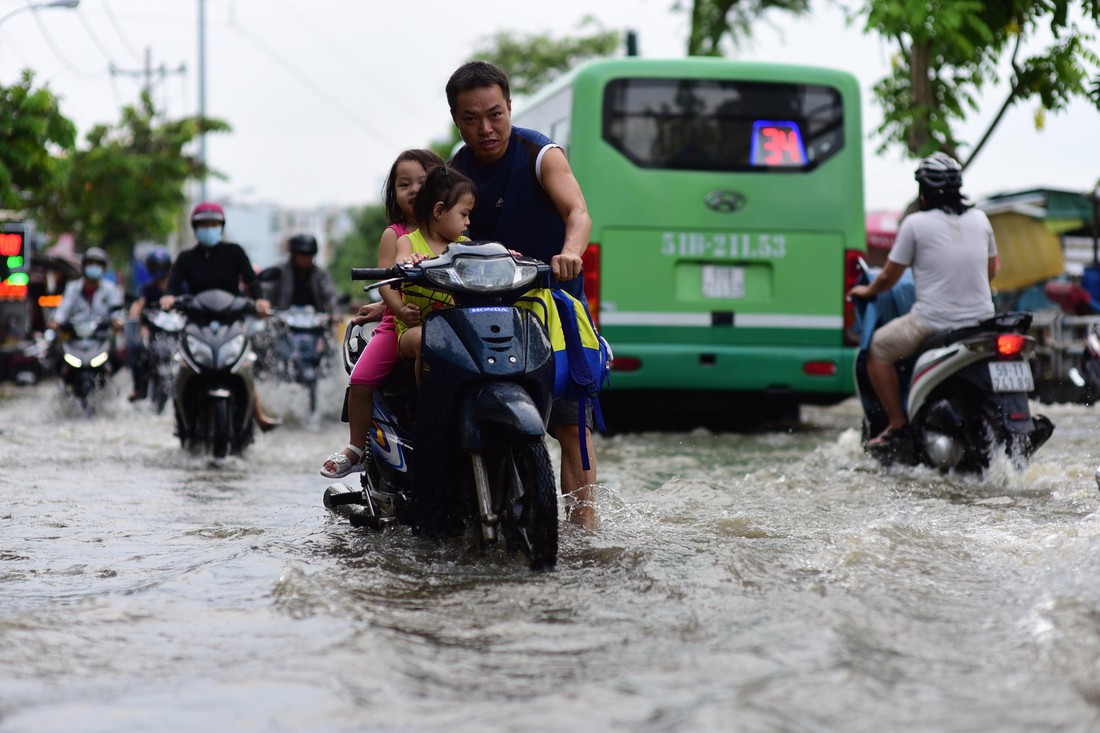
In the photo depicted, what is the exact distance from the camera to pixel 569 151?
12016mm

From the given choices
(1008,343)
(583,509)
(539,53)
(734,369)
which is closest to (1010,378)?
(1008,343)

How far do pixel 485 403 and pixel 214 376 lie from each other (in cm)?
520

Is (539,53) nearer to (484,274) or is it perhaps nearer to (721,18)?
(721,18)

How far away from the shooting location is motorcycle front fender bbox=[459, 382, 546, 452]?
4801mm

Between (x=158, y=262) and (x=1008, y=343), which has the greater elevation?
(x=158, y=262)

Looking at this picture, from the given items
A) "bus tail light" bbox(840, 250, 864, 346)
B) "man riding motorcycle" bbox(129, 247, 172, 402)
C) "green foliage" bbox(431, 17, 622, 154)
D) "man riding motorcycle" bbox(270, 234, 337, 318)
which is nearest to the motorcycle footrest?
"bus tail light" bbox(840, 250, 864, 346)

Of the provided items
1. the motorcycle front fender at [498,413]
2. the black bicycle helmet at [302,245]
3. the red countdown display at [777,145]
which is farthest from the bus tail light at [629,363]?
the motorcycle front fender at [498,413]

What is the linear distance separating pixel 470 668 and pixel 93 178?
1379 inches

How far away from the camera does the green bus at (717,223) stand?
38.6ft

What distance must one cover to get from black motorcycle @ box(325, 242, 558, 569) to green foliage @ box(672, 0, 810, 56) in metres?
19.8

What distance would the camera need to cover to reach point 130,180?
36531 millimetres

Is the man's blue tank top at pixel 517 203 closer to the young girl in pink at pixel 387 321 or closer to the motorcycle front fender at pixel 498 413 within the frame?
the young girl in pink at pixel 387 321

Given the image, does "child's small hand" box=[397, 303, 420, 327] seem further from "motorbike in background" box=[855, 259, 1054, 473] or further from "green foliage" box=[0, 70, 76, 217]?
"green foliage" box=[0, 70, 76, 217]

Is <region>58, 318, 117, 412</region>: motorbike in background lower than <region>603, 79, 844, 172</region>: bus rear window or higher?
lower
